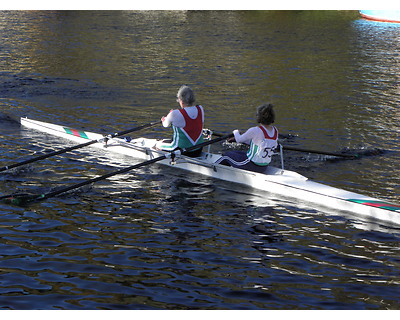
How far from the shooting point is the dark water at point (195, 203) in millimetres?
8328

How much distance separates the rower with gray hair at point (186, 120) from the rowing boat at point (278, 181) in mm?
391

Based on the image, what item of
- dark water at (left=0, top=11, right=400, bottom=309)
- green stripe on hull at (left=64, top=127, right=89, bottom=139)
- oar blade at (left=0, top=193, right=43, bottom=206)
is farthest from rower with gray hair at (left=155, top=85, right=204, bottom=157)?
green stripe on hull at (left=64, top=127, right=89, bottom=139)

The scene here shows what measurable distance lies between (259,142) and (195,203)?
5.64 ft

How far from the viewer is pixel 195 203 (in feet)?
38.3

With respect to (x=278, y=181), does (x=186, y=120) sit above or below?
above

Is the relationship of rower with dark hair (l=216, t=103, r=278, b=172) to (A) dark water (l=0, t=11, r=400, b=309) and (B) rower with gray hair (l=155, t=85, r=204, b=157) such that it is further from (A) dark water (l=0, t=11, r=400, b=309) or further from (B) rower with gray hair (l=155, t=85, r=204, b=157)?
(B) rower with gray hair (l=155, t=85, r=204, b=157)

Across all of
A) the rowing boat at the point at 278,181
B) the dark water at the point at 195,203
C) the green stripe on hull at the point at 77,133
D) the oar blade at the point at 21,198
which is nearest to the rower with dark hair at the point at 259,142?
the rowing boat at the point at 278,181

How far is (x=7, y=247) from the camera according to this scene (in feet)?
31.3

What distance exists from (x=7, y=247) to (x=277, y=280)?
4271 millimetres

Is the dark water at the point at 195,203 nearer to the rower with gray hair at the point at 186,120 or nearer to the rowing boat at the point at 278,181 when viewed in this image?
the rowing boat at the point at 278,181

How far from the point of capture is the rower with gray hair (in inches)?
492

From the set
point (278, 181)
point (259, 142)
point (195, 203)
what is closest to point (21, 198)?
point (195, 203)

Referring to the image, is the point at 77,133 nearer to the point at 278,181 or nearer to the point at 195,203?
the point at 195,203

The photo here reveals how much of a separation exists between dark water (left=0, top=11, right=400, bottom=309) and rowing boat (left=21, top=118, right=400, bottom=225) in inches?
10.2
